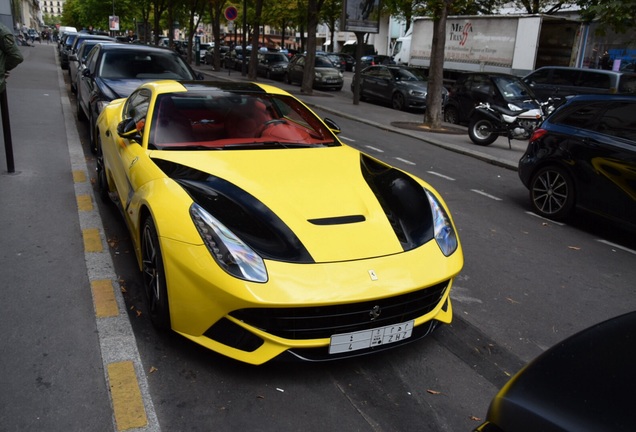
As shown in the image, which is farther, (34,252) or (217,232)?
(34,252)

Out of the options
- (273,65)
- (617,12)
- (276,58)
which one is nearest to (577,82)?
(617,12)

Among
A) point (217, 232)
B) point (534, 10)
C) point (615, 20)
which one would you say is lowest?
point (217, 232)

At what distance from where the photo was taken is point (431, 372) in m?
3.25

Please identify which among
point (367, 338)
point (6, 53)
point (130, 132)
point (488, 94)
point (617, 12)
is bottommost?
point (367, 338)

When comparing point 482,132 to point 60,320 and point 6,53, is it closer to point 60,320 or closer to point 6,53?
point 6,53

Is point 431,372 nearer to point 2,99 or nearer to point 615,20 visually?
point 2,99

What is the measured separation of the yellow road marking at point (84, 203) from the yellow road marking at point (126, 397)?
3251mm

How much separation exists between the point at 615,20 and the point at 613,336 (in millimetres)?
13141

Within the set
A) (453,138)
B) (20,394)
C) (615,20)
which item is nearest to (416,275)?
(20,394)

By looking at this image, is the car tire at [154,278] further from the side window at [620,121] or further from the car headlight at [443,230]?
the side window at [620,121]

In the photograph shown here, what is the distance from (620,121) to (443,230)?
3.89m

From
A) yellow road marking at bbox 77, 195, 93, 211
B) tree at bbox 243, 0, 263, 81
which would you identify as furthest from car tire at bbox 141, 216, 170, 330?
tree at bbox 243, 0, 263, 81

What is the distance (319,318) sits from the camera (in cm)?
286

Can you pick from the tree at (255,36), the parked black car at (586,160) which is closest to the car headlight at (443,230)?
the parked black car at (586,160)
